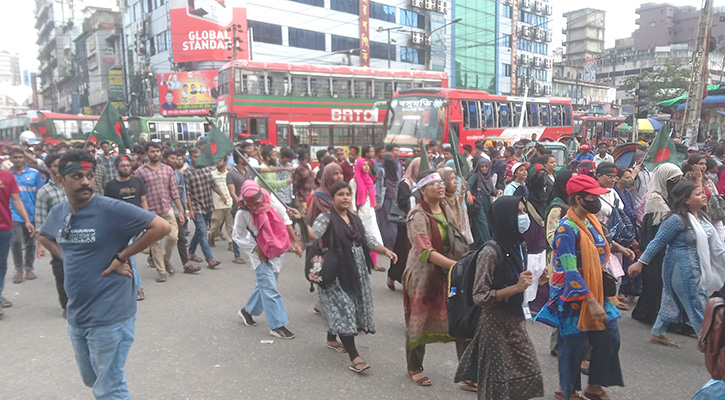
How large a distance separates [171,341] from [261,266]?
1082 millimetres

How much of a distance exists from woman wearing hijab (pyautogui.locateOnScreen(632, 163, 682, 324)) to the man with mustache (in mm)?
4550

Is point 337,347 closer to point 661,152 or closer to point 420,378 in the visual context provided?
point 420,378

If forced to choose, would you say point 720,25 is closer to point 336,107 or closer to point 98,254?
point 336,107

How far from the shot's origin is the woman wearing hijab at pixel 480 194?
7613 millimetres

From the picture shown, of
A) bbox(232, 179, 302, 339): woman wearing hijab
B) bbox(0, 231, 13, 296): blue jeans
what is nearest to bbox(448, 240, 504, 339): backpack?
bbox(232, 179, 302, 339): woman wearing hijab

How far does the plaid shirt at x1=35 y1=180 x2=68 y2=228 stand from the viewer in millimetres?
5898

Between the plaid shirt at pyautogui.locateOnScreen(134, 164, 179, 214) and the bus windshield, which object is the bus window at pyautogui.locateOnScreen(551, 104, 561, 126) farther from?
the plaid shirt at pyautogui.locateOnScreen(134, 164, 179, 214)

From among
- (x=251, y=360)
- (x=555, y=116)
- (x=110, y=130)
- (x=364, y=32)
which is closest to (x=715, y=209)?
(x=251, y=360)

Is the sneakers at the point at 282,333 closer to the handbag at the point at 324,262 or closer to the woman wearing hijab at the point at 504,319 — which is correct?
the handbag at the point at 324,262

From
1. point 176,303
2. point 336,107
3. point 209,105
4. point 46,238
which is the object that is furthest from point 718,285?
point 209,105

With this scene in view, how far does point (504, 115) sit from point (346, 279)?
17191 millimetres

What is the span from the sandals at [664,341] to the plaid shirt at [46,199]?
20.6 ft

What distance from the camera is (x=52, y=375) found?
4.13 metres

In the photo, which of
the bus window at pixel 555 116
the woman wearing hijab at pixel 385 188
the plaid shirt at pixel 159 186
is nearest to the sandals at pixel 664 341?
the woman wearing hijab at pixel 385 188
